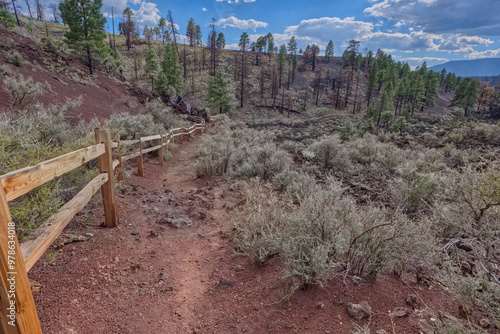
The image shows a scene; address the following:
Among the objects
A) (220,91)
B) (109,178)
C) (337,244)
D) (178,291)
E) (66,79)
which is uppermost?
(66,79)

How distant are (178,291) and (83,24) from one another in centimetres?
2966

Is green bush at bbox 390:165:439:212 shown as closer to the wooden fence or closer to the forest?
the forest

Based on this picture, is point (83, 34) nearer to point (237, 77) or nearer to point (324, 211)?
point (324, 211)

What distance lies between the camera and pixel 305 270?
2.64 m

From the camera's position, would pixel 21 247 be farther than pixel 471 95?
No

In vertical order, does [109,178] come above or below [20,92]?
below

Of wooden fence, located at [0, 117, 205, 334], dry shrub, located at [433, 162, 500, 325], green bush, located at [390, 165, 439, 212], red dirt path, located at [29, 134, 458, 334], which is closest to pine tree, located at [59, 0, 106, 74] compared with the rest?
red dirt path, located at [29, 134, 458, 334]

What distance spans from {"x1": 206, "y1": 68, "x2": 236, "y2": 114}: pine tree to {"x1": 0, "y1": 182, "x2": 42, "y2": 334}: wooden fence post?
34.3 metres

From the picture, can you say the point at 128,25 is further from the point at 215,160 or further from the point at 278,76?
the point at 215,160

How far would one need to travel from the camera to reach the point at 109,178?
394 centimetres

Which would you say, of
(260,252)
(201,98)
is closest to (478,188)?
(260,252)

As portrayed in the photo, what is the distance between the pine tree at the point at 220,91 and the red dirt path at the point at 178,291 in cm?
3154

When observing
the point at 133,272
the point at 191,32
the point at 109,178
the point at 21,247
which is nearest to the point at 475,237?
the point at 133,272

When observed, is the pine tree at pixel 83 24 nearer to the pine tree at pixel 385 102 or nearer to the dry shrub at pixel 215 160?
the dry shrub at pixel 215 160
